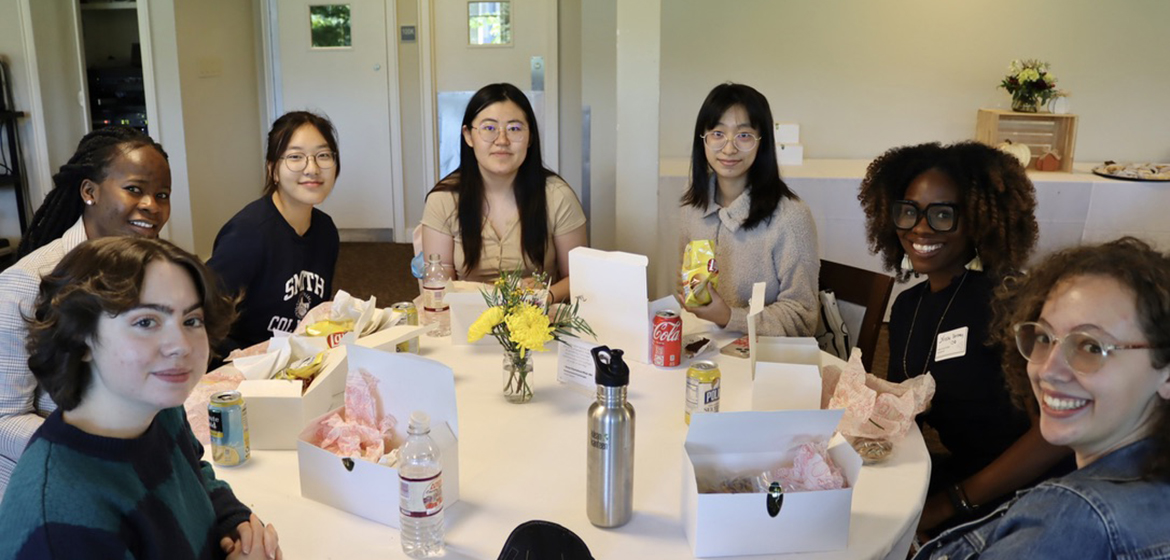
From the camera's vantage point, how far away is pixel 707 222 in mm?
2635

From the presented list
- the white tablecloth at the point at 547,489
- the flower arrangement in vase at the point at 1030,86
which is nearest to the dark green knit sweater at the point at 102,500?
the white tablecloth at the point at 547,489

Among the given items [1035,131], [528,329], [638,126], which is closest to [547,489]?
[528,329]

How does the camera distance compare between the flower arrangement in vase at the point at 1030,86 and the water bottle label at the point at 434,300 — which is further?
the flower arrangement in vase at the point at 1030,86

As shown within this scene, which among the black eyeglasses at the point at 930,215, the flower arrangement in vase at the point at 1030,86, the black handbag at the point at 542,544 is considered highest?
the flower arrangement in vase at the point at 1030,86

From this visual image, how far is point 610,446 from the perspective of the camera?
131 cm

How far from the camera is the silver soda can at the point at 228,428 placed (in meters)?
1.51

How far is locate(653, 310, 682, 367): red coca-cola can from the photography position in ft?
6.61

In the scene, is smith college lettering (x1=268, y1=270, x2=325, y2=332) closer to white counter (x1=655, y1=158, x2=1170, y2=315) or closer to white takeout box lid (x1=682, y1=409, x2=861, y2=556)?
white takeout box lid (x1=682, y1=409, x2=861, y2=556)

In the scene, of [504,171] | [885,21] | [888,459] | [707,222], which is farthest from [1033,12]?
[888,459]

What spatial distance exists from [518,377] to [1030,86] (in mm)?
3752

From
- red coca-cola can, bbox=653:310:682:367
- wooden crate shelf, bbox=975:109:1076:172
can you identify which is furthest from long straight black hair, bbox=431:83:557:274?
wooden crate shelf, bbox=975:109:1076:172

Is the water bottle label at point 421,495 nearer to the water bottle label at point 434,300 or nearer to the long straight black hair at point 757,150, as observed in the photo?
the water bottle label at point 434,300

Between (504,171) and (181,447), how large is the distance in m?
1.68

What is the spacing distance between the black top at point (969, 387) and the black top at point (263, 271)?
1.67m
